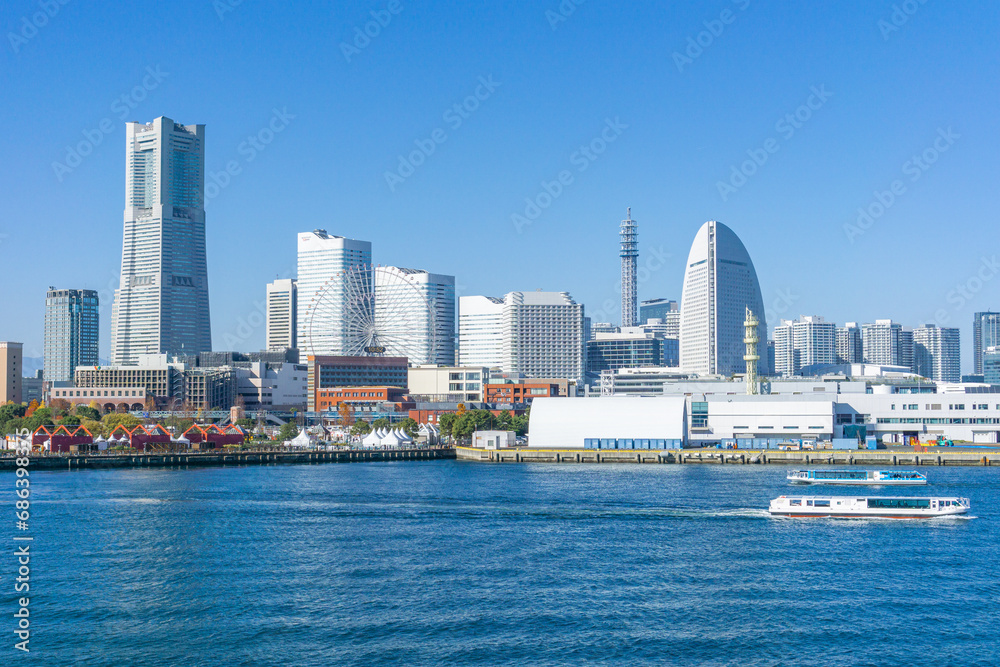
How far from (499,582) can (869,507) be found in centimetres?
2632

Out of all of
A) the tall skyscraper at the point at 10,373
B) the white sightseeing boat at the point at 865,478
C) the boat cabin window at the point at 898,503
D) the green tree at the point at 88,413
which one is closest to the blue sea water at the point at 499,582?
the boat cabin window at the point at 898,503

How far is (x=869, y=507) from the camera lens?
192 ft

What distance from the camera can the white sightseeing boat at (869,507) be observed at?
5728cm

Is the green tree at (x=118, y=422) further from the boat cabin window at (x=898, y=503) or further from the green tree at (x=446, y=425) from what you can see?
the boat cabin window at (x=898, y=503)

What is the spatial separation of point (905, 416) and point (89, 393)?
13050 centimetres

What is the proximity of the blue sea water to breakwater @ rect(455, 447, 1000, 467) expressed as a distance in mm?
25362

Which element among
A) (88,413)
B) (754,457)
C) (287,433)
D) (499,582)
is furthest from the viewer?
(88,413)

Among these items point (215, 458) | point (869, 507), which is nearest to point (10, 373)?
point (215, 458)

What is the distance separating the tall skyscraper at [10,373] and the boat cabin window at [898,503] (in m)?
171

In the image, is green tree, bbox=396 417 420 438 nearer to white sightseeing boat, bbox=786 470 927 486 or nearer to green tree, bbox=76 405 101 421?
green tree, bbox=76 405 101 421

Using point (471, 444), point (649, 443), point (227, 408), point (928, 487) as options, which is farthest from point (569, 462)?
point (227, 408)

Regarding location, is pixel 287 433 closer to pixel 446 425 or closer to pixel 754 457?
pixel 446 425

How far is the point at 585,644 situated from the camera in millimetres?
33188

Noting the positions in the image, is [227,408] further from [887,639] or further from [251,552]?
[887,639]
